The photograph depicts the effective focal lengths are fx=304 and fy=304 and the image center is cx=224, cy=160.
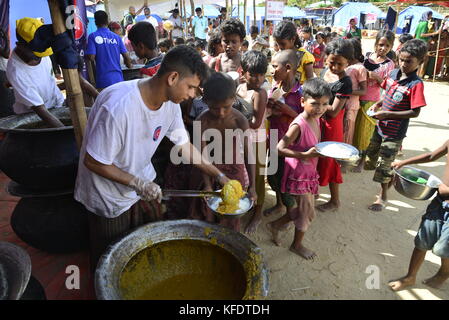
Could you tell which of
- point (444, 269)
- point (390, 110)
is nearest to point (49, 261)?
point (444, 269)

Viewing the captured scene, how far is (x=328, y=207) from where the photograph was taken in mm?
3430

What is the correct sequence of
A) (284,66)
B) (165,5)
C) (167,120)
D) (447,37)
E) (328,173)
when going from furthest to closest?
(165,5) → (447,37) → (328,173) → (284,66) → (167,120)

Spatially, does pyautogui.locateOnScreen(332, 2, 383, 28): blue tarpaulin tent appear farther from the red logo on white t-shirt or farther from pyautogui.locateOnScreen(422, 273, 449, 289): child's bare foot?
the red logo on white t-shirt

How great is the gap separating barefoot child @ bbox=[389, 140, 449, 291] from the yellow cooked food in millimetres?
1383

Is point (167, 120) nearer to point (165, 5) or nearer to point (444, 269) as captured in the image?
point (444, 269)

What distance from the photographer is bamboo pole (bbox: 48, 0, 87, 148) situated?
70.4 inches

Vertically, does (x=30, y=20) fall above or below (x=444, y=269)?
above

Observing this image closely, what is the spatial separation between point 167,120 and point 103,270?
3.02 feet

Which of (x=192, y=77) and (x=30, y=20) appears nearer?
(x=192, y=77)

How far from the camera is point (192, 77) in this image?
1.67 metres

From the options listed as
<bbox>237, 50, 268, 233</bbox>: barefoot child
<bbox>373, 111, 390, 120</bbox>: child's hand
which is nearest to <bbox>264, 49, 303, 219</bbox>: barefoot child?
<bbox>237, 50, 268, 233</bbox>: barefoot child

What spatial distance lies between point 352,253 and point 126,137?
2.25m

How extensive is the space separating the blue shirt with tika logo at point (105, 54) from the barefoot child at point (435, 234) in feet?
13.3

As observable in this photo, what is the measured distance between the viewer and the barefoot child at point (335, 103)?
10.1 feet
